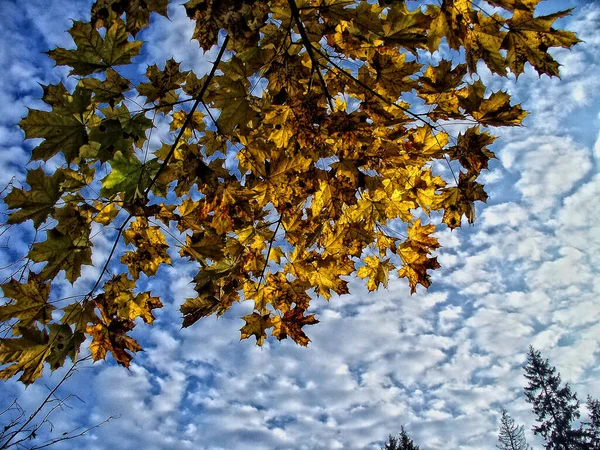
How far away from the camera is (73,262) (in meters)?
1.99

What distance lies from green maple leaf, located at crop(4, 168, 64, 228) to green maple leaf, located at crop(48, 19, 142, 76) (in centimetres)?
49

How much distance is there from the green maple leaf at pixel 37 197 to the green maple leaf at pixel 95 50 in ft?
1.61

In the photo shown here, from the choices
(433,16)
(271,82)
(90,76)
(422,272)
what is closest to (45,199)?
(90,76)

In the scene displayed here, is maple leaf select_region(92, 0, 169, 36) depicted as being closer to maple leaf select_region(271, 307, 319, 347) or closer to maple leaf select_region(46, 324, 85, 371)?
maple leaf select_region(46, 324, 85, 371)

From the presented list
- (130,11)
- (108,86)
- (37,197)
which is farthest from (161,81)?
(37,197)

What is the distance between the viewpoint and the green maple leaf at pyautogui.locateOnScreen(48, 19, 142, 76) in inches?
71.4

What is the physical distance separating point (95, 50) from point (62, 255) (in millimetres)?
973

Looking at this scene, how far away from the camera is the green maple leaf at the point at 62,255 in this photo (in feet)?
6.37

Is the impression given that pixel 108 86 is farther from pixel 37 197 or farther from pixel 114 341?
pixel 114 341

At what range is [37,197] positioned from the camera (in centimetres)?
190

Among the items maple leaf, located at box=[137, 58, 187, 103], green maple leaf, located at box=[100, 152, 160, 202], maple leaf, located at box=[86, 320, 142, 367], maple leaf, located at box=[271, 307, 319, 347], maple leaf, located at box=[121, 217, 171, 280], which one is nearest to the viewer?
green maple leaf, located at box=[100, 152, 160, 202]

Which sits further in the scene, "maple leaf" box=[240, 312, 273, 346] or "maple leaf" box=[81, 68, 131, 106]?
"maple leaf" box=[240, 312, 273, 346]

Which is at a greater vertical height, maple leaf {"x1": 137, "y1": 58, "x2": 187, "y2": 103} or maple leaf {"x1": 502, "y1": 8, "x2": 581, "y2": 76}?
maple leaf {"x1": 137, "y1": 58, "x2": 187, "y2": 103}

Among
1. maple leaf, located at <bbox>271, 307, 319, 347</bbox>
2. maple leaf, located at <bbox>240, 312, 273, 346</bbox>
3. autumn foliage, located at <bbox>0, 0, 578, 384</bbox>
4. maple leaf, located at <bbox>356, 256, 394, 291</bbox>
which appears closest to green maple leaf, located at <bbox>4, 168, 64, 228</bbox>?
autumn foliage, located at <bbox>0, 0, 578, 384</bbox>
